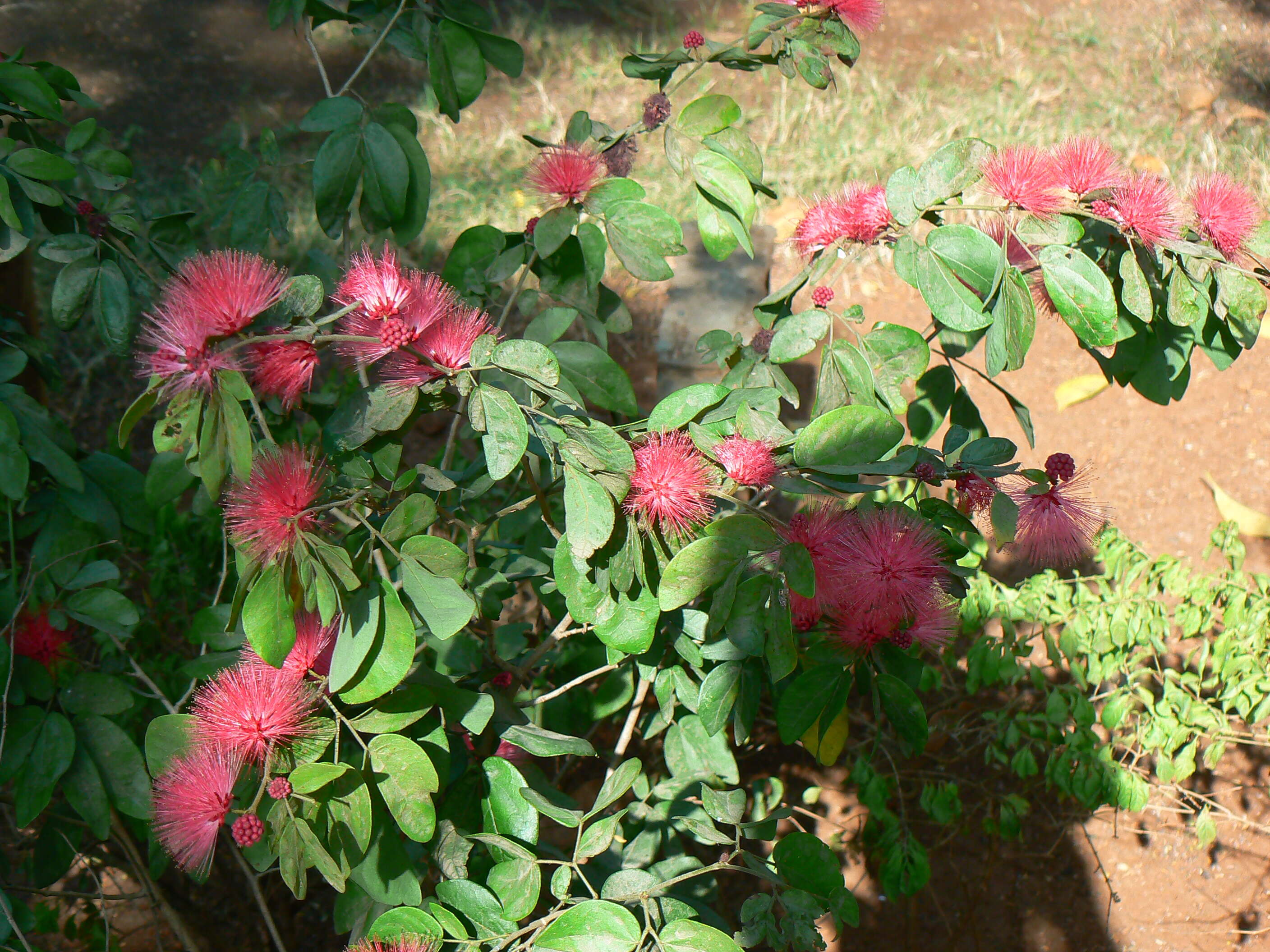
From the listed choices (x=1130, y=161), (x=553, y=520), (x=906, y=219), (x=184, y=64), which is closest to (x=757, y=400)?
(x=906, y=219)

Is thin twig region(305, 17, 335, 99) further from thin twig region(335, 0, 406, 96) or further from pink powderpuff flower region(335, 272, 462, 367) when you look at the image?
pink powderpuff flower region(335, 272, 462, 367)

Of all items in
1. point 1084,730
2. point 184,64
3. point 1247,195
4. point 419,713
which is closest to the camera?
point 419,713

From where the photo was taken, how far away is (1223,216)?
37.7 inches

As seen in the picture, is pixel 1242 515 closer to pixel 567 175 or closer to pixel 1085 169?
pixel 1085 169

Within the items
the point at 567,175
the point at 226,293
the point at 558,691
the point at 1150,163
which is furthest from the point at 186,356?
the point at 1150,163

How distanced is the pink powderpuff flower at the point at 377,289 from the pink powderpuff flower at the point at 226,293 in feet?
0.19

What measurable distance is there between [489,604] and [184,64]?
11.1ft

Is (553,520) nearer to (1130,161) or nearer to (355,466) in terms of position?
(355,466)

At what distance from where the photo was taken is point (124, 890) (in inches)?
65.9

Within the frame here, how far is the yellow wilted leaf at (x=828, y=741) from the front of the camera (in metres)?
1.04

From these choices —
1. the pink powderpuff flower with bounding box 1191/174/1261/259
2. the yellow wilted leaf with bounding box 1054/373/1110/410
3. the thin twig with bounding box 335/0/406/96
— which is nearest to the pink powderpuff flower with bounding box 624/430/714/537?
the pink powderpuff flower with bounding box 1191/174/1261/259

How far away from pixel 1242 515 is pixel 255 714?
86.5 inches

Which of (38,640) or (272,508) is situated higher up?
(272,508)

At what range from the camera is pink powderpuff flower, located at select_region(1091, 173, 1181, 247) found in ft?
3.03
